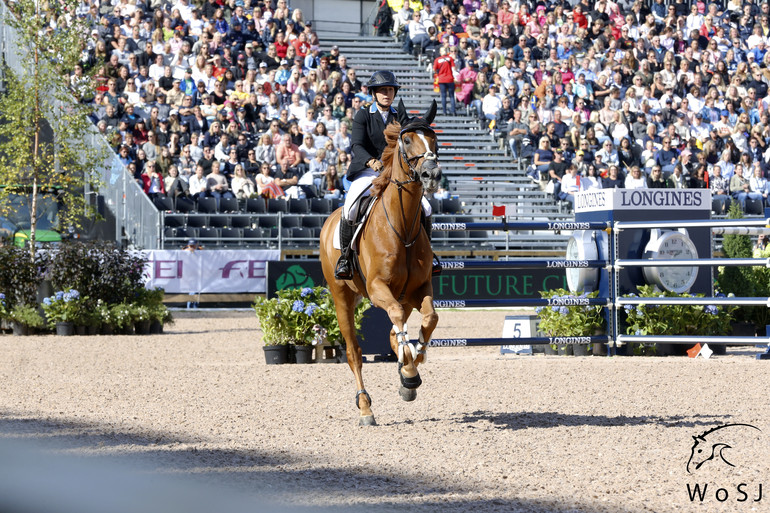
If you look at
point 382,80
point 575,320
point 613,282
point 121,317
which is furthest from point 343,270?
point 121,317

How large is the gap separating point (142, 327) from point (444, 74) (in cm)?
1440

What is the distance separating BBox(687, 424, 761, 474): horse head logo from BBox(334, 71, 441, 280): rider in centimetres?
284

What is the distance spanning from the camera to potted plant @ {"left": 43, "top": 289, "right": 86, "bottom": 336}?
19.1 meters

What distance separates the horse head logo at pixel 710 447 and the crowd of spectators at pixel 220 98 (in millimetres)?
17412

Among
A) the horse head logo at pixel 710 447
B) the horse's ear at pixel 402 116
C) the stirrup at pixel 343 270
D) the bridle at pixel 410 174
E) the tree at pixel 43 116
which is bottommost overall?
the horse head logo at pixel 710 447

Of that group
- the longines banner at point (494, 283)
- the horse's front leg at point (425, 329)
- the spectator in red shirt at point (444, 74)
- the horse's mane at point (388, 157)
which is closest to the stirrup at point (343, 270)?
the horse's mane at point (388, 157)

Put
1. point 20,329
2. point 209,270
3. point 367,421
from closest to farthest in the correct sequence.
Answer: point 367,421 < point 20,329 < point 209,270

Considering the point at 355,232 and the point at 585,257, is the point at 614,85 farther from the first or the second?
the point at 355,232

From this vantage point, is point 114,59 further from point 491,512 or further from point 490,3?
point 491,512

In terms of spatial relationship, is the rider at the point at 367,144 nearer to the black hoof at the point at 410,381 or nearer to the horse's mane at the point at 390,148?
→ the horse's mane at the point at 390,148

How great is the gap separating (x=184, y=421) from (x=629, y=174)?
21.1m

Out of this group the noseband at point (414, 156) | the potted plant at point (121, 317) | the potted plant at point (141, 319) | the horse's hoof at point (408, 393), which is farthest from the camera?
the potted plant at point (141, 319)

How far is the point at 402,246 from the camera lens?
8.61 m

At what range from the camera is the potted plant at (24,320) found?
19.2 meters
